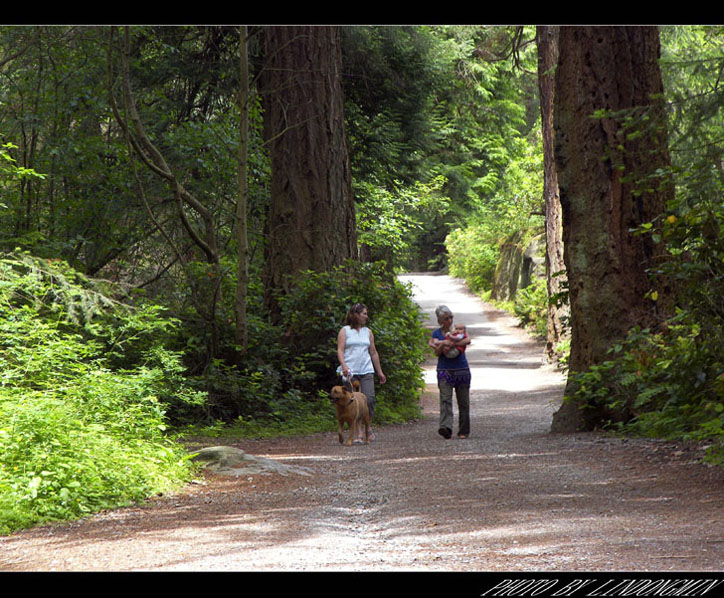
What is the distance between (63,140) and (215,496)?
29.0 feet

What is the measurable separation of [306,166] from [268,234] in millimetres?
1441

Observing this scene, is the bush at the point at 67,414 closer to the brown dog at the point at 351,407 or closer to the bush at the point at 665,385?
the brown dog at the point at 351,407

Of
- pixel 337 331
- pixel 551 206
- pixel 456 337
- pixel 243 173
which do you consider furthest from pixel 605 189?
pixel 551 206

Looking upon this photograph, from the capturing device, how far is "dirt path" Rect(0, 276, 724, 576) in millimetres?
4961

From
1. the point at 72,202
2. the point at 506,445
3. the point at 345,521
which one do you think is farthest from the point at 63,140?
the point at 345,521

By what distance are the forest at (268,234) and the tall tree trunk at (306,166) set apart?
1.6 inches

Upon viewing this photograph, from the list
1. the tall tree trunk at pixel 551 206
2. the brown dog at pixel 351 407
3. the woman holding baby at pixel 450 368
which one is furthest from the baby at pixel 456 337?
the tall tree trunk at pixel 551 206

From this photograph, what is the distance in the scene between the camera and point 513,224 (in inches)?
1670

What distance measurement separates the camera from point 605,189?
1104 cm

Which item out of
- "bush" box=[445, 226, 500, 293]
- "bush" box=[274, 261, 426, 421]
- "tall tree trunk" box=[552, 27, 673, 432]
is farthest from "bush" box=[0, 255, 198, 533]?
"bush" box=[445, 226, 500, 293]

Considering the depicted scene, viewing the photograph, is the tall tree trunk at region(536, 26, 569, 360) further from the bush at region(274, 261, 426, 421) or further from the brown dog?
the brown dog

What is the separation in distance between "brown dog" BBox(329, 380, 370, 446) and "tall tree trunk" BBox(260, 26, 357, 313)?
491 cm

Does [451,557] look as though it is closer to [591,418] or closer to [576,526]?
[576,526]

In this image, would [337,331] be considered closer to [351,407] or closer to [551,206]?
[351,407]
